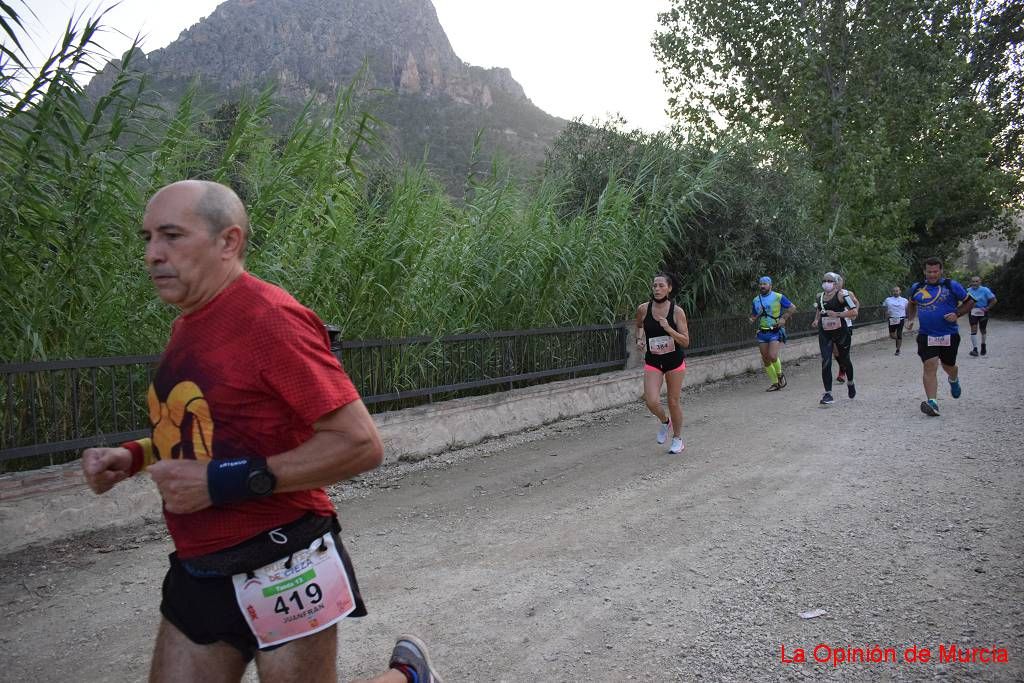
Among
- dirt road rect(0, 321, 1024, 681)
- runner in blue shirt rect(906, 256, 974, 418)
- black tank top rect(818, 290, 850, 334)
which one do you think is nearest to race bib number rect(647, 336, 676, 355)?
dirt road rect(0, 321, 1024, 681)

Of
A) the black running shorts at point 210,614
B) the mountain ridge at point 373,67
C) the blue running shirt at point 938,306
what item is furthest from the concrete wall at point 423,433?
the blue running shirt at point 938,306

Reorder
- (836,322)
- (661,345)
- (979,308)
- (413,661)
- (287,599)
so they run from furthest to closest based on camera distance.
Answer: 1. (979,308)
2. (836,322)
3. (661,345)
4. (413,661)
5. (287,599)

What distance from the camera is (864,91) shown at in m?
25.1

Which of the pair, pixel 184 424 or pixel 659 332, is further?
pixel 659 332

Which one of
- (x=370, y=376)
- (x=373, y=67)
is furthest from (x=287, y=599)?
(x=373, y=67)

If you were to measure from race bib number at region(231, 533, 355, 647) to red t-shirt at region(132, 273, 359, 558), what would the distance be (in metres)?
0.10

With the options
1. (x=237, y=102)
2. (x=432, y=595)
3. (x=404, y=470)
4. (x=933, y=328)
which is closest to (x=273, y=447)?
(x=432, y=595)

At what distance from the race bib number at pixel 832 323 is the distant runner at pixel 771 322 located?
5.36 ft

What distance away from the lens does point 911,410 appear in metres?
10.2

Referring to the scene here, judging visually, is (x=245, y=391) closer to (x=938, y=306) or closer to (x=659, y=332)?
(x=659, y=332)

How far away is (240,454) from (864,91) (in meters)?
27.8

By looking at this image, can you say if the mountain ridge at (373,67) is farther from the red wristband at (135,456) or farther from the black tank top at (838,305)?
the black tank top at (838,305)

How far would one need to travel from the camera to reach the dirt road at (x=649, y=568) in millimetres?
3449

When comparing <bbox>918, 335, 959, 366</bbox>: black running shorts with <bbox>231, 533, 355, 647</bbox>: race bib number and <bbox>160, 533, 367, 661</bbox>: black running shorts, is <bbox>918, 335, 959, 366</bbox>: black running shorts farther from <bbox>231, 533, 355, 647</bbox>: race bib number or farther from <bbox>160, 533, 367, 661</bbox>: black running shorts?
<bbox>160, 533, 367, 661</bbox>: black running shorts
